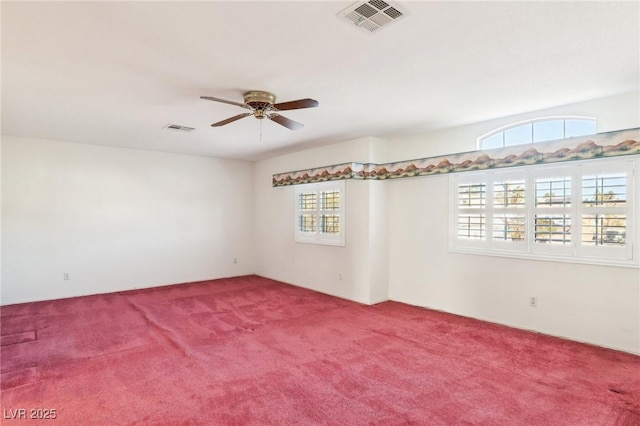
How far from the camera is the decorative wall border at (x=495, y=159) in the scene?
Answer: 3.54 m

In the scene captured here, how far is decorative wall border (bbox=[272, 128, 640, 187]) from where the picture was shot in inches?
139

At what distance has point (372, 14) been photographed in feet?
7.02

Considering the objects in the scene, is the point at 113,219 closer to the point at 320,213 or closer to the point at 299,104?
the point at 320,213

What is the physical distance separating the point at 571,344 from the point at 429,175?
263 cm

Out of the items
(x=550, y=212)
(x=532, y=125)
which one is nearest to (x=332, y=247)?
(x=550, y=212)

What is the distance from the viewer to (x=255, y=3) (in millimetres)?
2023

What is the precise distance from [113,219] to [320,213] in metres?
3.76

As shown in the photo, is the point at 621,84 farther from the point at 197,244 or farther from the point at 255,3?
the point at 197,244

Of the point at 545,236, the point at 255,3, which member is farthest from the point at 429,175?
the point at 255,3

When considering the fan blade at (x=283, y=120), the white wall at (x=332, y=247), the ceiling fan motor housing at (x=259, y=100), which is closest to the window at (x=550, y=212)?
the white wall at (x=332, y=247)

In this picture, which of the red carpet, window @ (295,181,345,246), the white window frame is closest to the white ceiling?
the white window frame

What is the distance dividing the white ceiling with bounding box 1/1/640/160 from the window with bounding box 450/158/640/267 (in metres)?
0.78

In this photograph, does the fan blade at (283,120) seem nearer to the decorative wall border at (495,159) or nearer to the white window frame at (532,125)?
the decorative wall border at (495,159)

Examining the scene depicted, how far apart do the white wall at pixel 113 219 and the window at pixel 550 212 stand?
4938mm
